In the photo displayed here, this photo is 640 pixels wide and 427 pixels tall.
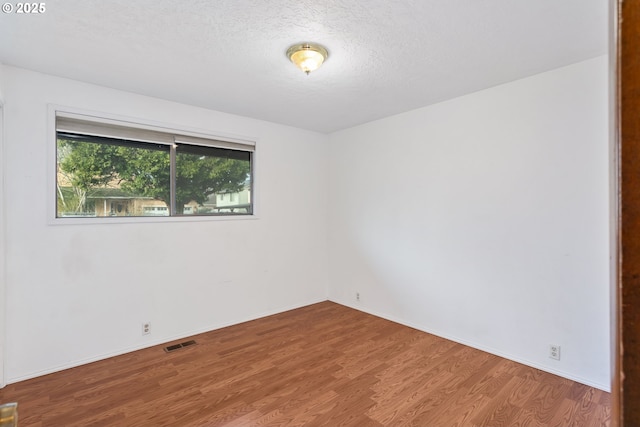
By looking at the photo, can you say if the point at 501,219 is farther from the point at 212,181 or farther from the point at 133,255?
the point at 133,255

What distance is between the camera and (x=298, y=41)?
2152 mm

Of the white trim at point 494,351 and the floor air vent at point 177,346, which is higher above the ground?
the white trim at point 494,351

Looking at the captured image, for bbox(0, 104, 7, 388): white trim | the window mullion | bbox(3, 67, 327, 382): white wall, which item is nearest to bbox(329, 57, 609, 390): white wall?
bbox(3, 67, 327, 382): white wall

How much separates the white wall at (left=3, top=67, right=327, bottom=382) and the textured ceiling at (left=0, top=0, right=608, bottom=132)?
1.09 ft

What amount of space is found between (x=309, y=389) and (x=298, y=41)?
2.58 meters

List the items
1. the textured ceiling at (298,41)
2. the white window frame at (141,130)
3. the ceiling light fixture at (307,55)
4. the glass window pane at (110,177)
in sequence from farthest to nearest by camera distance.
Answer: the glass window pane at (110,177), the white window frame at (141,130), the ceiling light fixture at (307,55), the textured ceiling at (298,41)

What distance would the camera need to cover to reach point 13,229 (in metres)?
2.48

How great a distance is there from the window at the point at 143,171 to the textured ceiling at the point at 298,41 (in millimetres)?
457

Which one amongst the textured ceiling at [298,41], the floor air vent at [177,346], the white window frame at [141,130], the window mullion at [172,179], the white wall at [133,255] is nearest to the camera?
the textured ceiling at [298,41]

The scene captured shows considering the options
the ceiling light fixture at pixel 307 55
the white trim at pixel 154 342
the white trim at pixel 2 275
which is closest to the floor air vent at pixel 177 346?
the white trim at pixel 154 342

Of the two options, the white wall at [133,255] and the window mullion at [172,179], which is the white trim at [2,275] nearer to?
the white wall at [133,255]

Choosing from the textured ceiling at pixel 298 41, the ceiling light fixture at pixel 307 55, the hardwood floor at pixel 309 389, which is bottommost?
the hardwood floor at pixel 309 389

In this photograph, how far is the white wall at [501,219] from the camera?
241cm

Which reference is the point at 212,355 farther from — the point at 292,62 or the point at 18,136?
the point at 292,62
